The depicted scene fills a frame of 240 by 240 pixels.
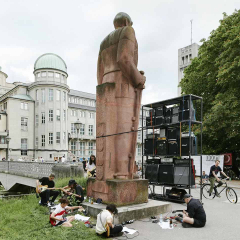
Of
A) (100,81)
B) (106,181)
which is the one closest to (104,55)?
(100,81)

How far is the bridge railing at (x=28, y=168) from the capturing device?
19.0 m

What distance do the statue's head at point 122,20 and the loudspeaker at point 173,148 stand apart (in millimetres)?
5564

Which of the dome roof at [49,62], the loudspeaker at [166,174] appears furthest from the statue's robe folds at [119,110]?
the dome roof at [49,62]

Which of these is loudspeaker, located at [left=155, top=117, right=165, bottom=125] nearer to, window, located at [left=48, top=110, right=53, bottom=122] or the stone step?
the stone step

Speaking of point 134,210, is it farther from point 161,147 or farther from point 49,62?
point 49,62

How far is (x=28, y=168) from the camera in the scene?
73.4 feet

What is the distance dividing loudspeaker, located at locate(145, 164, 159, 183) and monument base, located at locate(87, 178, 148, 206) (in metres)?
3.79

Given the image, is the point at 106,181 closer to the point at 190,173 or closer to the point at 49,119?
the point at 190,173

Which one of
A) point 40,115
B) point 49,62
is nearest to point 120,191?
point 40,115

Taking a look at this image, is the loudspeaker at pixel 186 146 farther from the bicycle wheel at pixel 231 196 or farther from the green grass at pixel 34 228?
the green grass at pixel 34 228

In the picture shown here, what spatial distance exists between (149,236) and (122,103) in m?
3.85

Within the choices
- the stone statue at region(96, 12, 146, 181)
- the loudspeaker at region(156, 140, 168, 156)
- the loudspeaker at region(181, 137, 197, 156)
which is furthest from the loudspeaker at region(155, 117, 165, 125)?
the stone statue at region(96, 12, 146, 181)

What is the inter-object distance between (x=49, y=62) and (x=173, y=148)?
149 ft

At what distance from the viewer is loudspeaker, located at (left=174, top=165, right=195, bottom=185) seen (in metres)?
11.1
